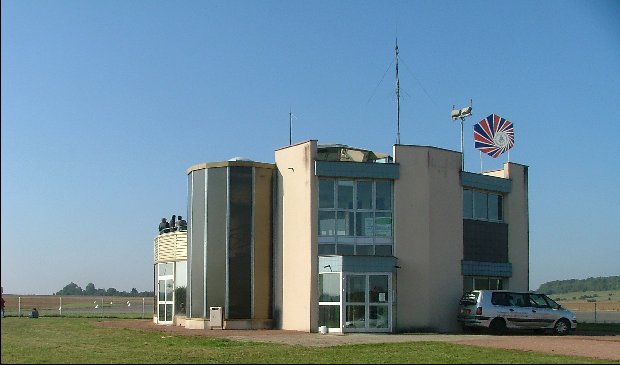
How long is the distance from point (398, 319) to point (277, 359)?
11299 mm

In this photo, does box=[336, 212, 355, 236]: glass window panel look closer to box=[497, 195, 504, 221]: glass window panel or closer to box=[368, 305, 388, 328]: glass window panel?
box=[368, 305, 388, 328]: glass window panel

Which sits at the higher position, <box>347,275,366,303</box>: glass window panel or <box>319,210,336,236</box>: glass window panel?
<box>319,210,336,236</box>: glass window panel

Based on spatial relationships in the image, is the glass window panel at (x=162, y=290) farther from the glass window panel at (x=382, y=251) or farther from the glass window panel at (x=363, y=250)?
the glass window panel at (x=382, y=251)

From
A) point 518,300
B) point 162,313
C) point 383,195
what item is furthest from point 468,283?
point 162,313

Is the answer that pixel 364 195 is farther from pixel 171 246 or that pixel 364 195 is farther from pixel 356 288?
pixel 171 246

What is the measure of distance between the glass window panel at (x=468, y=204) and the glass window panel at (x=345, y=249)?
4.86 metres

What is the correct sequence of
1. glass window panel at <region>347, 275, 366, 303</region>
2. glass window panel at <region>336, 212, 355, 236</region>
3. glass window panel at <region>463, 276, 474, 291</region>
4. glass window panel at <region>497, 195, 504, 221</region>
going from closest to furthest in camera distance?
glass window panel at <region>347, 275, 366, 303</region> < glass window panel at <region>336, 212, 355, 236</region> < glass window panel at <region>463, 276, 474, 291</region> < glass window panel at <region>497, 195, 504, 221</region>

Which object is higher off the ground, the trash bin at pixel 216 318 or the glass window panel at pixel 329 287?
→ the glass window panel at pixel 329 287

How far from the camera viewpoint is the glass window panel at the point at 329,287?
26375mm

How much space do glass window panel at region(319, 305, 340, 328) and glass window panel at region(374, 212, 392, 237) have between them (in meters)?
3.01

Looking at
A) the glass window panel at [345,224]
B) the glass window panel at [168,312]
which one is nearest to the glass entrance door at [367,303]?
the glass window panel at [345,224]

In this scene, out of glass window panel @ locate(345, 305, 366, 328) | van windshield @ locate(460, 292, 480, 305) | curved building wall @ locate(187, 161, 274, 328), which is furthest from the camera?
curved building wall @ locate(187, 161, 274, 328)

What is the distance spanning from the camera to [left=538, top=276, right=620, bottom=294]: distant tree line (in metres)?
159

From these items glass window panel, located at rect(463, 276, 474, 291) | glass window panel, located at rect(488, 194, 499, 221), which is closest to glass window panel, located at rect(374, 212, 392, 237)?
glass window panel, located at rect(463, 276, 474, 291)
